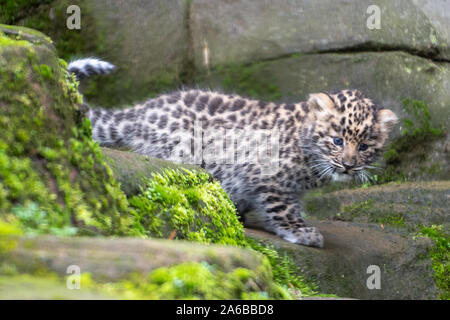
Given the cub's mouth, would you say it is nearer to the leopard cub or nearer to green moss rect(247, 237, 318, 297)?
the leopard cub

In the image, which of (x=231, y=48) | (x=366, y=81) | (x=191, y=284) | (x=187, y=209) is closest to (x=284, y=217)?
(x=187, y=209)

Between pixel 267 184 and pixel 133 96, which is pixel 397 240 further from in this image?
pixel 133 96

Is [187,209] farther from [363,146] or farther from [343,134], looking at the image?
[363,146]

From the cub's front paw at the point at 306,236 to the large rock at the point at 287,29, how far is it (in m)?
3.79

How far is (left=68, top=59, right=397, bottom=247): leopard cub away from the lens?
23.3 ft

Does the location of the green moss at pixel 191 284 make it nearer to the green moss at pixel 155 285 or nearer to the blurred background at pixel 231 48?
the green moss at pixel 155 285

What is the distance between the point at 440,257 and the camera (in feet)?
23.5

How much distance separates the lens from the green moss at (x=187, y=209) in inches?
154

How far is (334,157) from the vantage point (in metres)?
7.08

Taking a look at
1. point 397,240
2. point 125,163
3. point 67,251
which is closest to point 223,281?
point 67,251

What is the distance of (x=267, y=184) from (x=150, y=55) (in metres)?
3.87

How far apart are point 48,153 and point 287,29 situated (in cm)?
741

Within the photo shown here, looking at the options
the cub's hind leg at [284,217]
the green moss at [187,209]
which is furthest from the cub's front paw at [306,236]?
the green moss at [187,209]

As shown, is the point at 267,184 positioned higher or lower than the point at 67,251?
lower
